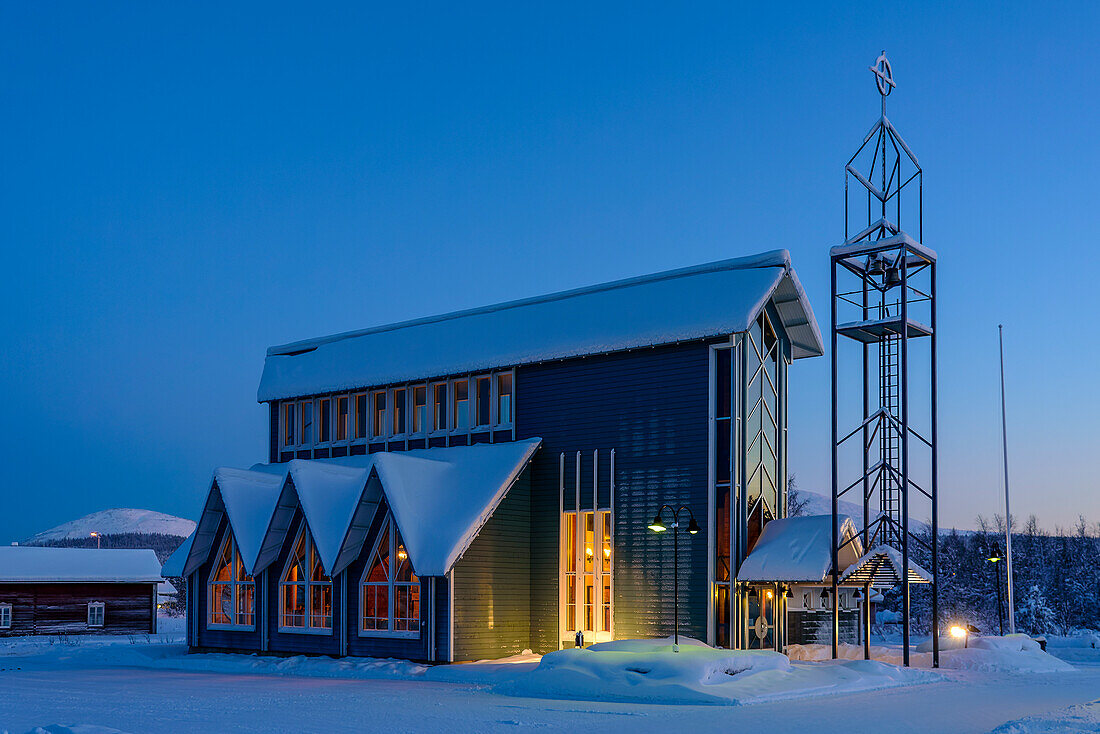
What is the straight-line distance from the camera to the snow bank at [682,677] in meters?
19.0

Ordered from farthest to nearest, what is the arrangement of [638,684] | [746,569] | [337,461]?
[337,461] → [746,569] → [638,684]

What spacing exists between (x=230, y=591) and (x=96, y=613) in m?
17.7

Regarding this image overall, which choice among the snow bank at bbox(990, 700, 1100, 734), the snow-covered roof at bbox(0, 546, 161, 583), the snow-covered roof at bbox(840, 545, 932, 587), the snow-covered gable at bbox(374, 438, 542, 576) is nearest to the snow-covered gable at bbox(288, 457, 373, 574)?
the snow-covered gable at bbox(374, 438, 542, 576)

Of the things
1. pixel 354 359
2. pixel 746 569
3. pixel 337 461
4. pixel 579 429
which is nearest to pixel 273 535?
pixel 337 461

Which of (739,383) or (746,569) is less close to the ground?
(739,383)

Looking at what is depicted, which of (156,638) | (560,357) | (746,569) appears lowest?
(156,638)

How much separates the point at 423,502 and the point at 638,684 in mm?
9846

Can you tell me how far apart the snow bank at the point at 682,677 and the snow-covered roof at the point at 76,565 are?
30800 millimetres

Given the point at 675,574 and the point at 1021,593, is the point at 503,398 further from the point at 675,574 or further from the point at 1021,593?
the point at 1021,593

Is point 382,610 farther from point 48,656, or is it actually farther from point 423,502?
point 48,656

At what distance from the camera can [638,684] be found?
63.8 ft

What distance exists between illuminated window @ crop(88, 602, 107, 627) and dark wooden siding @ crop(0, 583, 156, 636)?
0.39 ft

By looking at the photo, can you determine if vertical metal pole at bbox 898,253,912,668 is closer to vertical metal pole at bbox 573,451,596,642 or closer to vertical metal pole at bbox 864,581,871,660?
vertical metal pole at bbox 864,581,871,660

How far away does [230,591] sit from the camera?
107 ft
